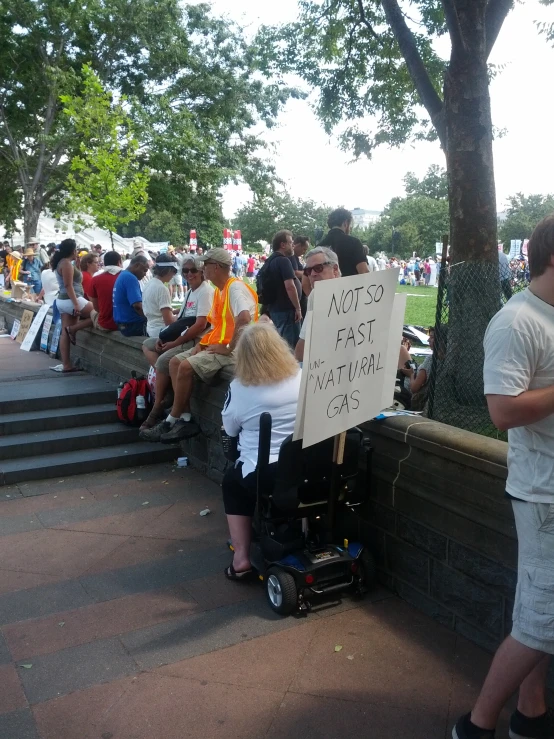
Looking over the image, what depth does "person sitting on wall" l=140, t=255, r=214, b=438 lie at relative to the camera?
678cm

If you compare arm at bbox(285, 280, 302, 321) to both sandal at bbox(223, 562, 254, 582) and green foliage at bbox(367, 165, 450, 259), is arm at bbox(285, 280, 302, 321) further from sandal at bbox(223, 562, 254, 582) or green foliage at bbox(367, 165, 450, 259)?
green foliage at bbox(367, 165, 450, 259)

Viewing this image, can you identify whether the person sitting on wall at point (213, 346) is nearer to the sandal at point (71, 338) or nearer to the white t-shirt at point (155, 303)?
the white t-shirt at point (155, 303)

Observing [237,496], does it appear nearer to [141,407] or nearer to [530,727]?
[530,727]

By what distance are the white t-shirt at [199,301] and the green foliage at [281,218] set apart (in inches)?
3060

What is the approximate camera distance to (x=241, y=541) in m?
4.15

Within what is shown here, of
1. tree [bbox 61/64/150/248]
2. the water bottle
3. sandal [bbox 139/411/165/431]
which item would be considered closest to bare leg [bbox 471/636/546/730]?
sandal [bbox 139/411/165/431]

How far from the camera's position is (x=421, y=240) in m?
79.6

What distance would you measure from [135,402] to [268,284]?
7.00 ft

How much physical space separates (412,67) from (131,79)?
75.9 ft

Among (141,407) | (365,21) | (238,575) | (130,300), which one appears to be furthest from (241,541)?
(365,21)

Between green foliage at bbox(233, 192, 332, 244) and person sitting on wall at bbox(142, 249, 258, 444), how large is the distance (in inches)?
3103

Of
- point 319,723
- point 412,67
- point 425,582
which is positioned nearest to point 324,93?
point 412,67

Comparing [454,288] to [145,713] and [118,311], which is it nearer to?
[145,713]

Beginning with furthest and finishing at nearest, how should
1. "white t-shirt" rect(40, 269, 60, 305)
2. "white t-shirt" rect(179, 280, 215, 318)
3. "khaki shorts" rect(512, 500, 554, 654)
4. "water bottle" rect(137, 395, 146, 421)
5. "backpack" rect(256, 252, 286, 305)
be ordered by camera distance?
"white t-shirt" rect(40, 269, 60, 305), "backpack" rect(256, 252, 286, 305), "water bottle" rect(137, 395, 146, 421), "white t-shirt" rect(179, 280, 215, 318), "khaki shorts" rect(512, 500, 554, 654)
